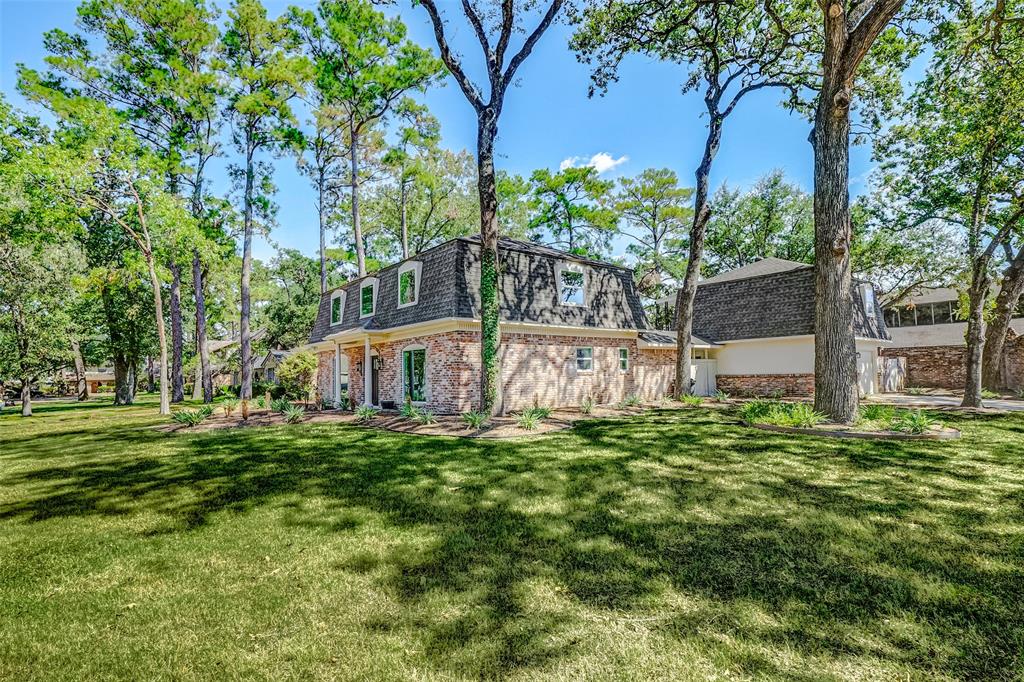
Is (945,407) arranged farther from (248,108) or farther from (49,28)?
(49,28)

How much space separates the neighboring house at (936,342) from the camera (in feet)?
72.3

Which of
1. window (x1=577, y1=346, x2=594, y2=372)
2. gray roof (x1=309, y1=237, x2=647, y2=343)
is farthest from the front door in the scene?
window (x1=577, y1=346, x2=594, y2=372)

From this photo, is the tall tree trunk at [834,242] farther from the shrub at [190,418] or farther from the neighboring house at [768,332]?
the shrub at [190,418]

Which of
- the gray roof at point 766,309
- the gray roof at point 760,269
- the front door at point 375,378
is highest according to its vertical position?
the gray roof at point 760,269

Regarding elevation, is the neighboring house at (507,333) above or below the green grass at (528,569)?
above

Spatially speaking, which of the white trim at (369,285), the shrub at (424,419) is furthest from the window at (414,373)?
the shrub at (424,419)

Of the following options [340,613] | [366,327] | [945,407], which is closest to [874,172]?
[945,407]

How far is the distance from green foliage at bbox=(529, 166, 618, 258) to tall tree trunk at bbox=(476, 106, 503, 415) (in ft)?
53.7

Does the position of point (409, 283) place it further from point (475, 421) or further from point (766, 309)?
point (766, 309)

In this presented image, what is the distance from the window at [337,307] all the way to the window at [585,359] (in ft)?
33.5

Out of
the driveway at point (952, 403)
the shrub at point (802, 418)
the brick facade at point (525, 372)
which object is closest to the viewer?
the shrub at point (802, 418)

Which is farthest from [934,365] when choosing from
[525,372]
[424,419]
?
[424,419]

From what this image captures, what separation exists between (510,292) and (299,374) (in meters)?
12.7

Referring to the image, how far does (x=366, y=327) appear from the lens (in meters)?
15.9
